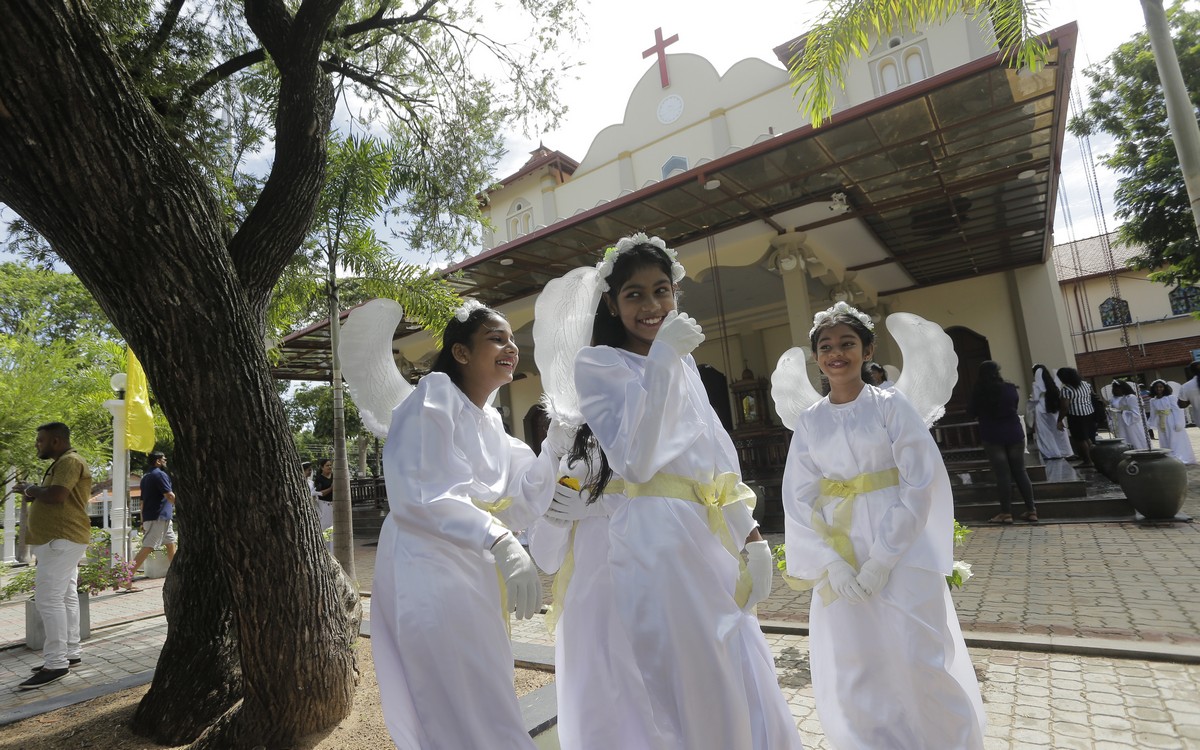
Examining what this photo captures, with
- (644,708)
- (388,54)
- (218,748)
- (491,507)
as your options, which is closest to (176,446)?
(218,748)

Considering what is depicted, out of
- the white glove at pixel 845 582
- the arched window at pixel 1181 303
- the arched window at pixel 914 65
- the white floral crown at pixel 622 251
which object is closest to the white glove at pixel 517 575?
the white floral crown at pixel 622 251

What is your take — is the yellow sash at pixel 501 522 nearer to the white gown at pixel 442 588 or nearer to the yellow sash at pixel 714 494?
the white gown at pixel 442 588

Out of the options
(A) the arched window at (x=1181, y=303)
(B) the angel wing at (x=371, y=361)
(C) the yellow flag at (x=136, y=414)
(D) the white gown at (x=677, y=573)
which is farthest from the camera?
(A) the arched window at (x=1181, y=303)

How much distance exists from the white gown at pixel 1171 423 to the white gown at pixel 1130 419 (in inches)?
14.1

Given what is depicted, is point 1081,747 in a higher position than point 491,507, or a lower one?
lower

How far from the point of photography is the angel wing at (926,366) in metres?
2.92

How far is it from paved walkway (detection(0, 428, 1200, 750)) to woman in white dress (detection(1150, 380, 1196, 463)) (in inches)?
225

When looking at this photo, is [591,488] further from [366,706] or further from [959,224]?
[959,224]

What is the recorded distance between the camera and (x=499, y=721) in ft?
6.33

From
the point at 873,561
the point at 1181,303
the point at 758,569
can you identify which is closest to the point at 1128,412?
the point at 873,561

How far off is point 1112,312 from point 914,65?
2422cm

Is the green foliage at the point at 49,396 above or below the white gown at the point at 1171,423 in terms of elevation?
above

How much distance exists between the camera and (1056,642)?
3686 mm

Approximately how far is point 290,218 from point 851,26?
4.76m
